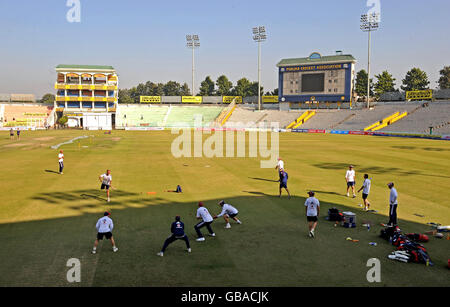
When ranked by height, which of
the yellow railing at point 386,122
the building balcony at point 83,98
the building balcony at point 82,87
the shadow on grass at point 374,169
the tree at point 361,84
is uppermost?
the tree at point 361,84

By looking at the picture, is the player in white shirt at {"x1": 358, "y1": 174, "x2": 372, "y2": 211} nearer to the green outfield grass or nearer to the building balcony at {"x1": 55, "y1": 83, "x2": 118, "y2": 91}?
the green outfield grass

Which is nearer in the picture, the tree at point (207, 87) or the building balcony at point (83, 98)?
the building balcony at point (83, 98)

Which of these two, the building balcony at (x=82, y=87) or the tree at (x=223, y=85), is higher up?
the tree at (x=223, y=85)

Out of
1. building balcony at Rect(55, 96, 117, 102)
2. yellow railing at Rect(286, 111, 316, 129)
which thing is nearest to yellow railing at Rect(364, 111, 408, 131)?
yellow railing at Rect(286, 111, 316, 129)

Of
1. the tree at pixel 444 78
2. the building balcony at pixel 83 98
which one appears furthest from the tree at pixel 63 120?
the tree at pixel 444 78

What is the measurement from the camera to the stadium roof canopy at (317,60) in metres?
100

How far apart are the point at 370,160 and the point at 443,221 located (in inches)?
853

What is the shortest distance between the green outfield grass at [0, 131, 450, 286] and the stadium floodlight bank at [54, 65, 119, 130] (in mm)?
86977

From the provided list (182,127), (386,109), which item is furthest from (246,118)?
(386,109)

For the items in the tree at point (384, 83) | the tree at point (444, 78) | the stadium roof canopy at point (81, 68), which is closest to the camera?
the stadium roof canopy at point (81, 68)

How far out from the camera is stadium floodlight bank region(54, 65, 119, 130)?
112975mm

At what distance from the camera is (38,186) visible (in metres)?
23.9

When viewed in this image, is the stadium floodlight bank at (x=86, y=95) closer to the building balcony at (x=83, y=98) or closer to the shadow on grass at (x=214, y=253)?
the building balcony at (x=83, y=98)

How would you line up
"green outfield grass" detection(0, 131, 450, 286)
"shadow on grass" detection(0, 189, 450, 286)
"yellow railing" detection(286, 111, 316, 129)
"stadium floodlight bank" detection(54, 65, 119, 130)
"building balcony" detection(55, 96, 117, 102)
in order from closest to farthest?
1. "shadow on grass" detection(0, 189, 450, 286)
2. "green outfield grass" detection(0, 131, 450, 286)
3. "yellow railing" detection(286, 111, 316, 129)
4. "stadium floodlight bank" detection(54, 65, 119, 130)
5. "building balcony" detection(55, 96, 117, 102)
